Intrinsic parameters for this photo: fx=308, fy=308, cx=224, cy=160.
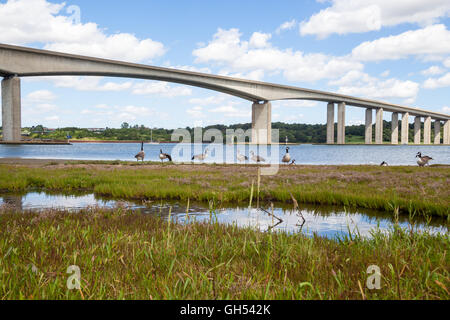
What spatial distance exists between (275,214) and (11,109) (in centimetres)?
5688

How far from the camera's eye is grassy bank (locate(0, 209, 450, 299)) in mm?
2398

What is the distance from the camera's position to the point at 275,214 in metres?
7.72

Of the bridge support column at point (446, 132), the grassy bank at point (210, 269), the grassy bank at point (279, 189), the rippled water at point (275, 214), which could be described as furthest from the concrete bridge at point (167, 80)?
the grassy bank at point (210, 269)

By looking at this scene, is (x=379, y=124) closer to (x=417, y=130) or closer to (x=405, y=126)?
(x=405, y=126)

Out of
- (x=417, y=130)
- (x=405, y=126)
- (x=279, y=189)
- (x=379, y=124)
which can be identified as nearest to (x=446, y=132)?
(x=417, y=130)

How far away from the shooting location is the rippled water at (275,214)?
6.18 m

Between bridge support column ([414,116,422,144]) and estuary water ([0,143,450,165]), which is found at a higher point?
bridge support column ([414,116,422,144])

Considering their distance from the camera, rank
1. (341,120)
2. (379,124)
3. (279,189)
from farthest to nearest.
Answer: (379,124)
(341,120)
(279,189)

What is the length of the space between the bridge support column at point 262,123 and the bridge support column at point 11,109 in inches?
1819

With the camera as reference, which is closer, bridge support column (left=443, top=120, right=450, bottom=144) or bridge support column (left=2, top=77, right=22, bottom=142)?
bridge support column (left=2, top=77, right=22, bottom=142)

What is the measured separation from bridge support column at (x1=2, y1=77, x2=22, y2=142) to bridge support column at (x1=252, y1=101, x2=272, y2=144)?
4621 centimetres

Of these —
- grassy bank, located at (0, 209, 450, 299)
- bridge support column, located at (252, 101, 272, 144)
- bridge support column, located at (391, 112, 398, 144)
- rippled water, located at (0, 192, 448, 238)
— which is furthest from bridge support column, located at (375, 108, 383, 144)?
grassy bank, located at (0, 209, 450, 299)

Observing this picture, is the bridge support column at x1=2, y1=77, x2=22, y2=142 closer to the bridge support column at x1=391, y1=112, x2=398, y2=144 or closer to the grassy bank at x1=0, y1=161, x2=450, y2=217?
the grassy bank at x1=0, y1=161, x2=450, y2=217
